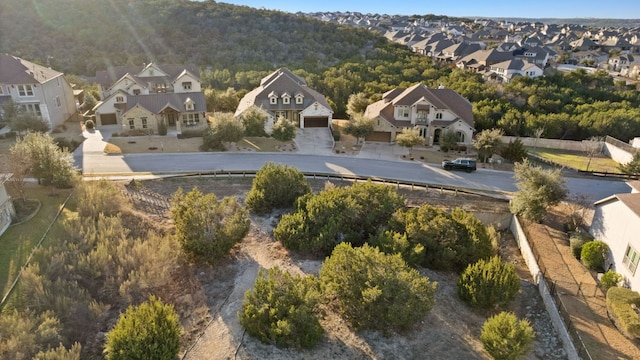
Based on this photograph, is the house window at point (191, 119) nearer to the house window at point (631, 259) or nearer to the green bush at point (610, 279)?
the green bush at point (610, 279)

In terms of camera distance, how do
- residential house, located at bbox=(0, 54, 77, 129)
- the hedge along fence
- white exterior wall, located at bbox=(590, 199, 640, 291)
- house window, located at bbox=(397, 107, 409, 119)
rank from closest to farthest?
the hedge along fence < white exterior wall, located at bbox=(590, 199, 640, 291) < residential house, located at bbox=(0, 54, 77, 129) < house window, located at bbox=(397, 107, 409, 119)

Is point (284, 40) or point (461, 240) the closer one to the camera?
point (461, 240)

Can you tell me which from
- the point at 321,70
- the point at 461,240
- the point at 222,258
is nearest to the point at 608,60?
the point at 321,70

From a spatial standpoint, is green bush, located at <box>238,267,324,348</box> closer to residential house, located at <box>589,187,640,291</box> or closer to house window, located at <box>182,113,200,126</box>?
residential house, located at <box>589,187,640,291</box>

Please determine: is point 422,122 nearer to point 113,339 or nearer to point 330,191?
point 330,191

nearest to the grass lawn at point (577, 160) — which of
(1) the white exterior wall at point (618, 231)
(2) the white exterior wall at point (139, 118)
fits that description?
(1) the white exterior wall at point (618, 231)

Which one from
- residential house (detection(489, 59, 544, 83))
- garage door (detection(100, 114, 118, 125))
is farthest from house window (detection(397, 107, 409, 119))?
residential house (detection(489, 59, 544, 83))
